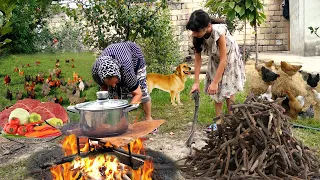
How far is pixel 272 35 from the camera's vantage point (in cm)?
1559


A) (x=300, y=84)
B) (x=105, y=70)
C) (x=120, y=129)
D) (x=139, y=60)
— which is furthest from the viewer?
(x=300, y=84)

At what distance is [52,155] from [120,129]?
1.32 m

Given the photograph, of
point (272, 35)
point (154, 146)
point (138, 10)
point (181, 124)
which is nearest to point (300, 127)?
point (181, 124)

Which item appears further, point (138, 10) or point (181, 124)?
point (138, 10)

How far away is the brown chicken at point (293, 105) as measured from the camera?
529 cm

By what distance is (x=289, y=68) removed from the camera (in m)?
5.29

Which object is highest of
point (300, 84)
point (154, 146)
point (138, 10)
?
point (138, 10)

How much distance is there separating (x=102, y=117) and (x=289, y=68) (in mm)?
3392

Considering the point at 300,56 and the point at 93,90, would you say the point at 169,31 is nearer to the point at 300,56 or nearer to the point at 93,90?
the point at 93,90

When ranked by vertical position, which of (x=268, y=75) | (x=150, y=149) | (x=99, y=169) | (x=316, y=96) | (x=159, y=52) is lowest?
(x=150, y=149)

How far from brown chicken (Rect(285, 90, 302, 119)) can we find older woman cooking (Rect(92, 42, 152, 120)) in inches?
79.9

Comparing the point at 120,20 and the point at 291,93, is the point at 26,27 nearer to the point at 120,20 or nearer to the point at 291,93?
the point at 120,20

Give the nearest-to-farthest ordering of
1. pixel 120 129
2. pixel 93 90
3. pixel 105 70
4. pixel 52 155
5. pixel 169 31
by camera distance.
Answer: pixel 120 129, pixel 105 70, pixel 52 155, pixel 93 90, pixel 169 31

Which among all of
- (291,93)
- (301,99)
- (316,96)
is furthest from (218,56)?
(316,96)
